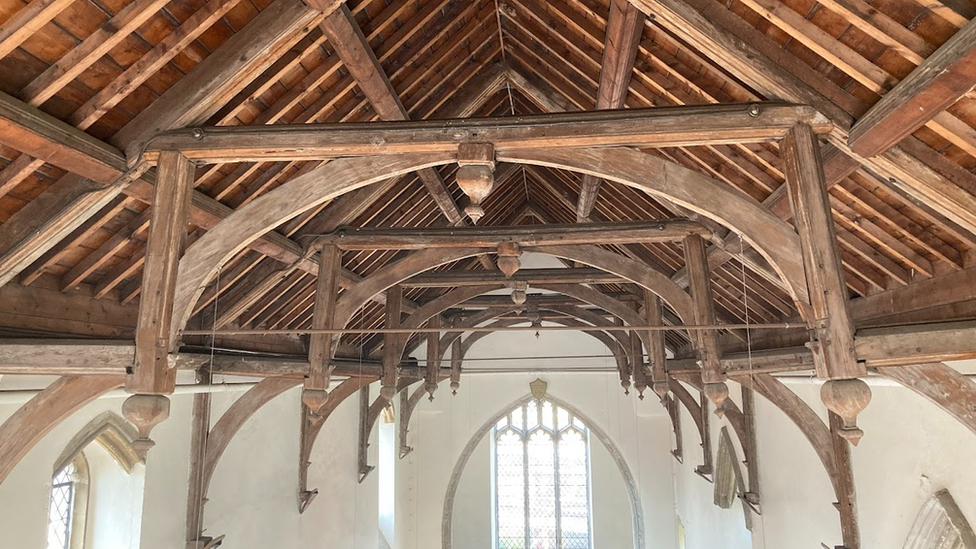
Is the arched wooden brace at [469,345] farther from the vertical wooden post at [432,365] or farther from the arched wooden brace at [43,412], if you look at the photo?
the arched wooden brace at [43,412]

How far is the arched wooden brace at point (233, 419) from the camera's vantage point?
681cm

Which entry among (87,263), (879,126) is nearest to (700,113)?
(879,126)

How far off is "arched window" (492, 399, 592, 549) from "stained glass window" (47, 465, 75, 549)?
1023cm

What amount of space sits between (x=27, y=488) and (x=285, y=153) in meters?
3.37

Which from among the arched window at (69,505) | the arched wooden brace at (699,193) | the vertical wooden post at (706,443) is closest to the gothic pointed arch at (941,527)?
the arched wooden brace at (699,193)

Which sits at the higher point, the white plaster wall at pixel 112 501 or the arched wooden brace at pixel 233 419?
the arched wooden brace at pixel 233 419

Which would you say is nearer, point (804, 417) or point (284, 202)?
point (284, 202)

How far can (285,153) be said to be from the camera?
3963 millimetres

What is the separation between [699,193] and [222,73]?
2840 mm

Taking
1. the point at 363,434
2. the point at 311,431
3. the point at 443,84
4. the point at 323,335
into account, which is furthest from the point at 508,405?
the point at 443,84

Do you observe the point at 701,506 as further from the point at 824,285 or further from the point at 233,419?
the point at 824,285

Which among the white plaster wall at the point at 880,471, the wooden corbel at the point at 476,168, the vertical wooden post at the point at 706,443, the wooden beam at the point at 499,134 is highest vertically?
the wooden beam at the point at 499,134

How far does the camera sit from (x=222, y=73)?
3764mm

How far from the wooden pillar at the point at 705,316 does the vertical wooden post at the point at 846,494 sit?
51.6 inches
